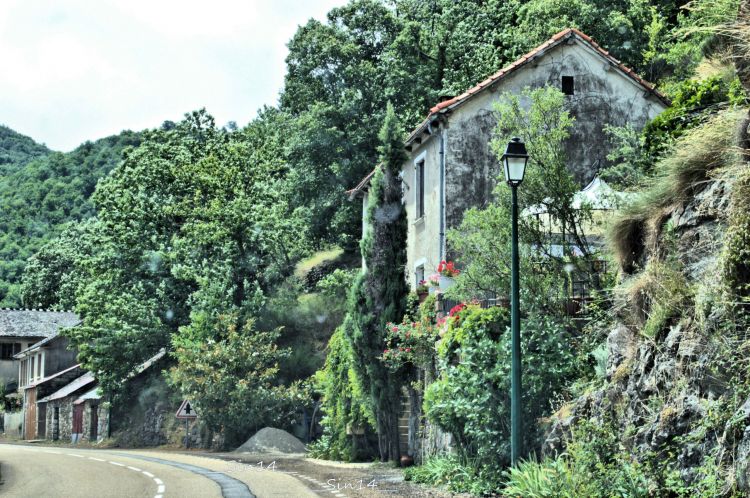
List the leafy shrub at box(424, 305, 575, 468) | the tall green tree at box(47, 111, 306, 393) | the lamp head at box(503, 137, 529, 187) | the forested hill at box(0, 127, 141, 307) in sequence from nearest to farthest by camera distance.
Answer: the lamp head at box(503, 137, 529, 187) < the leafy shrub at box(424, 305, 575, 468) < the tall green tree at box(47, 111, 306, 393) < the forested hill at box(0, 127, 141, 307)

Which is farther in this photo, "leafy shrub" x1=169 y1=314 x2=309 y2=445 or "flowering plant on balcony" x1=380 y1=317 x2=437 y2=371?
"leafy shrub" x1=169 y1=314 x2=309 y2=445

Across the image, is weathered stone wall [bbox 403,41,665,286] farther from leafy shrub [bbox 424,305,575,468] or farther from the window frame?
leafy shrub [bbox 424,305,575,468]

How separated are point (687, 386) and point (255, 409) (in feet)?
91.0

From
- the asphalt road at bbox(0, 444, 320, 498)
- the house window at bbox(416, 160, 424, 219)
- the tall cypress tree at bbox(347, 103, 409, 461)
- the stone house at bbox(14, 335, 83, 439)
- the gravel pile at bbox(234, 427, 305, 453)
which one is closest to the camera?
the asphalt road at bbox(0, 444, 320, 498)

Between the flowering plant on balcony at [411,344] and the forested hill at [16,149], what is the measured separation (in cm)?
10195

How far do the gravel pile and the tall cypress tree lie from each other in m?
10.9

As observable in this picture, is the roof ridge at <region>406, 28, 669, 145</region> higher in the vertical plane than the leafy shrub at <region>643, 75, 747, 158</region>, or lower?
higher

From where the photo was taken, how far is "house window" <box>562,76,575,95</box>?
26797mm

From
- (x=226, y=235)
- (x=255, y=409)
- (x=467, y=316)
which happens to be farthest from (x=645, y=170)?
(x=226, y=235)

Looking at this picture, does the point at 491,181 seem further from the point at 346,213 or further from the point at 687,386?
the point at 346,213

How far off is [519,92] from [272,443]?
55.4ft

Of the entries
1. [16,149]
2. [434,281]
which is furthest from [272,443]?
[16,149]

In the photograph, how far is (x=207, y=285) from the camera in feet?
130

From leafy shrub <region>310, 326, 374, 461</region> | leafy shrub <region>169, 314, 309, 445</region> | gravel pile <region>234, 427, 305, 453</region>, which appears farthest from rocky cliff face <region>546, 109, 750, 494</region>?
leafy shrub <region>169, 314, 309, 445</region>
